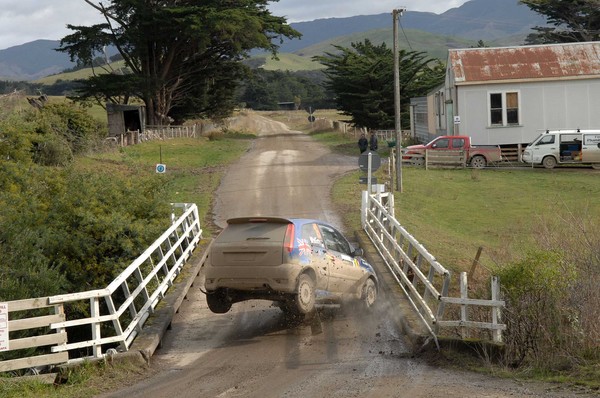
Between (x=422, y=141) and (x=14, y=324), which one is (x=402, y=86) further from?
(x=14, y=324)

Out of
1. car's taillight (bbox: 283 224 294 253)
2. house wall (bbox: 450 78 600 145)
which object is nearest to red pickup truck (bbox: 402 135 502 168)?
house wall (bbox: 450 78 600 145)

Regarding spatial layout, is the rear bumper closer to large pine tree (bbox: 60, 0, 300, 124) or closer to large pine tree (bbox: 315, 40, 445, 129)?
large pine tree (bbox: 60, 0, 300, 124)

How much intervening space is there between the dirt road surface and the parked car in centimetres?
56

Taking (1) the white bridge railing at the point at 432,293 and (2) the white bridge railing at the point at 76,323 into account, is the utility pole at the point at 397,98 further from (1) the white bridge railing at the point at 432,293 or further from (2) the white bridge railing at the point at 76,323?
(2) the white bridge railing at the point at 76,323

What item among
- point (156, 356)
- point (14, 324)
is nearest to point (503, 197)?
point (156, 356)

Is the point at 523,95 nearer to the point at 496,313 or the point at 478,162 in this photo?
the point at 478,162

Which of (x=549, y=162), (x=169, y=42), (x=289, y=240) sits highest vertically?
(x=169, y=42)

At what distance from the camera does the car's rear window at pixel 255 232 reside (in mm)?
13625

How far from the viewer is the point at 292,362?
11.8m

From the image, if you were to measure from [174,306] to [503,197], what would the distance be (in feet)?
66.5

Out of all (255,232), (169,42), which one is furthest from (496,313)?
(169,42)

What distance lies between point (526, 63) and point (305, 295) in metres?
34.3

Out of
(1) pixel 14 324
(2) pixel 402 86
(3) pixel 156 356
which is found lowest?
(3) pixel 156 356

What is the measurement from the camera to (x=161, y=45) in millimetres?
59125
